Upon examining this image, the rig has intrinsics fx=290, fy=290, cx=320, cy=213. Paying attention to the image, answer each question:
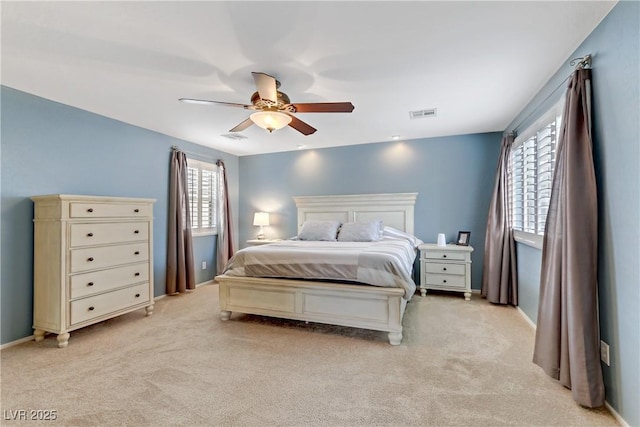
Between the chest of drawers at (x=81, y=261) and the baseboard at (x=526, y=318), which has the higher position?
the chest of drawers at (x=81, y=261)

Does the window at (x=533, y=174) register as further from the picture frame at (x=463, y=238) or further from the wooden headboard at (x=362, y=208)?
the wooden headboard at (x=362, y=208)

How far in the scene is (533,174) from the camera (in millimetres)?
3037

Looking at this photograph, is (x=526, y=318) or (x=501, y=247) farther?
(x=501, y=247)

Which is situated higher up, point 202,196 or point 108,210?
point 202,196

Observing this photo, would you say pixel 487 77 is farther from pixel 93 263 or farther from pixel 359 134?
pixel 93 263

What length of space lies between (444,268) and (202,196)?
4.17 metres

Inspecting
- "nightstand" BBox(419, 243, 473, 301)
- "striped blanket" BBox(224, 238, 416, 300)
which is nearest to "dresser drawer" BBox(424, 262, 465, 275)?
"nightstand" BBox(419, 243, 473, 301)

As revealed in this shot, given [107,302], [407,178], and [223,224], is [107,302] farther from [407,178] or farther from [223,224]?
[407,178]

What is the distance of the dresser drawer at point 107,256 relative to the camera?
112 inches

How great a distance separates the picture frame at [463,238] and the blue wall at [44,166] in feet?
15.2

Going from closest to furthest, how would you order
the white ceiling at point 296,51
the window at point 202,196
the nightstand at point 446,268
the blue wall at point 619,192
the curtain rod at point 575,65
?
the blue wall at point 619,192 → the white ceiling at point 296,51 → the curtain rod at point 575,65 → the nightstand at point 446,268 → the window at point 202,196

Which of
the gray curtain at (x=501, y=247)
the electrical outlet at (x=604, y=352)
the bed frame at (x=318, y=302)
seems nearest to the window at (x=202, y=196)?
the bed frame at (x=318, y=302)

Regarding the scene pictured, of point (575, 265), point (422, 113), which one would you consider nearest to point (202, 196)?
point (422, 113)

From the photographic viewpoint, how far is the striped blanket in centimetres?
278
